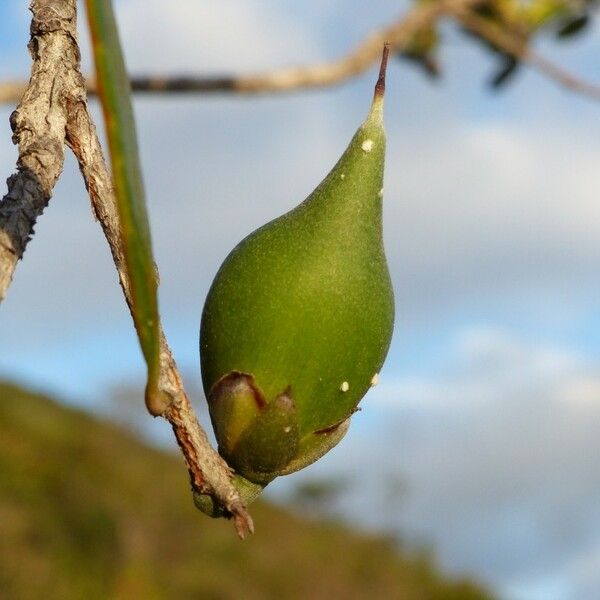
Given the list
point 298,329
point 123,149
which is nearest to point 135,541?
point 298,329

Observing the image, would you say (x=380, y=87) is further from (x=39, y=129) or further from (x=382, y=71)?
(x=39, y=129)

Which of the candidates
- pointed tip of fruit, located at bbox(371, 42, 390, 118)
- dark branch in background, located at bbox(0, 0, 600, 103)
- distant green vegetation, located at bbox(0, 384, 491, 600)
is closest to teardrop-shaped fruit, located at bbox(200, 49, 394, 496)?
pointed tip of fruit, located at bbox(371, 42, 390, 118)

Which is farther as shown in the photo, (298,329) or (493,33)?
(493,33)

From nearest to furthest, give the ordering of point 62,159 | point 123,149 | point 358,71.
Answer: point 123,149 → point 62,159 → point 358,71

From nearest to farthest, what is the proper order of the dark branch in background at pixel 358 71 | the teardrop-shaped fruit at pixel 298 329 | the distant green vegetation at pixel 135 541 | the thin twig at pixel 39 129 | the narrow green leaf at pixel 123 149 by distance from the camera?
the narrow green leaf at pixel 123 149 → the thin twig at pixel 39 129 → the teardrop-shaped fruit at pixel 298 329 → the dark branch in background at pixel 358 71 → the distant green vegetation at pixel 135 541

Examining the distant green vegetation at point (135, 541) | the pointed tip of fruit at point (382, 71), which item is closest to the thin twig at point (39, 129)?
the pointed tip of fruit at point (382, 71)

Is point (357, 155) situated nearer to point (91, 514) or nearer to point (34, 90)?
point (34, 90)

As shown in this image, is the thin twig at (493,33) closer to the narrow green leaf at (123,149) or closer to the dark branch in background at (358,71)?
the dark branch in background at (358,71)
